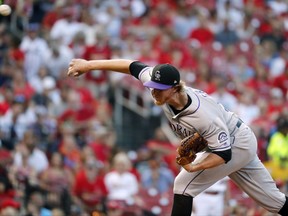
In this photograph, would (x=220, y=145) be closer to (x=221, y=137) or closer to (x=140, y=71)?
(x=221, y=137)

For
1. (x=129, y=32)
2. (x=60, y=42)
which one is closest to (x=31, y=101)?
(x=60, y=42)

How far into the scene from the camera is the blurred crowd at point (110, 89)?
44.1ft

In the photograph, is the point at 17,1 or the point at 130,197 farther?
the point at 17,1

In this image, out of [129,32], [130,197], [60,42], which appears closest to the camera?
[130,197]

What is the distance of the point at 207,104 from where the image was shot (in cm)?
895

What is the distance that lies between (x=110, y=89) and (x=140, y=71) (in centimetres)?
830

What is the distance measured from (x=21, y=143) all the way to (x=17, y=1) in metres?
4.92

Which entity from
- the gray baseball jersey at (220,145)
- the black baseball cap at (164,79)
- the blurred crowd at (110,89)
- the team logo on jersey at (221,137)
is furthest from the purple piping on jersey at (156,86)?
the blurred crowd at (110,89)

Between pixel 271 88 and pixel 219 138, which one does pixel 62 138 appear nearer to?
pixel 271 88

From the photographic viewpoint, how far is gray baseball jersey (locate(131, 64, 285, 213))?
8.81m

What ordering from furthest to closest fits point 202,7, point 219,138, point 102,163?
point 202,7, point 102,163, point 219,138

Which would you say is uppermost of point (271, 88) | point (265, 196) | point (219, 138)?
point (219, 138)

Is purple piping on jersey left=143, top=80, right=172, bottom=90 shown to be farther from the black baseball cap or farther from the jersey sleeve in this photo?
the jersey sleeve

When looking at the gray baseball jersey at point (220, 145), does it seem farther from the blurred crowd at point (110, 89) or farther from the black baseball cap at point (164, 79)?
the blurred crowd at point (110, 89)
